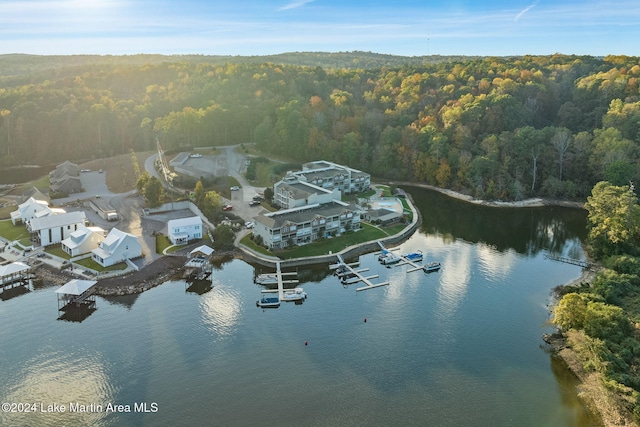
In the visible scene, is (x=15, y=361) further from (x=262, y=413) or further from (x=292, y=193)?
(x=292, y=193)

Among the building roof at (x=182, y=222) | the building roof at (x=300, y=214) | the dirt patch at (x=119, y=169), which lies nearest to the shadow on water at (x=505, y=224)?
the building roof at (x=300, y=214)

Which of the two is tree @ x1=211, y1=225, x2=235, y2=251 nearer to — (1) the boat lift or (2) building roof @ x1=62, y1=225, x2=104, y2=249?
(1) the boat lift

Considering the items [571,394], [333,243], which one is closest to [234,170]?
[333,243]

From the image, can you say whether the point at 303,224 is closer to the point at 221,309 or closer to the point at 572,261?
the point at 221,309

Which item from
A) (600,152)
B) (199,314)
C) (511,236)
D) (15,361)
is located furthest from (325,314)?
(600,152)

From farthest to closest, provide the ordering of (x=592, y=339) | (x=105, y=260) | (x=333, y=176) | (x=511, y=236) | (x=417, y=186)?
(x=417, y=186), (x=333, y=176), (x=511, y=236), (x=105, y=260), (x=592, y=339)

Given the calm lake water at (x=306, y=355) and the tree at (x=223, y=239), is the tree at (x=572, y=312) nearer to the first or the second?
the calm lake water at (x=306, y=355)
